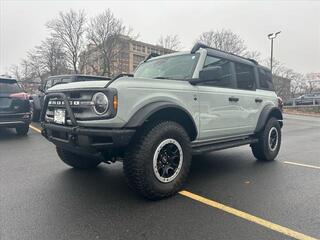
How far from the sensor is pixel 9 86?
24.9 ft

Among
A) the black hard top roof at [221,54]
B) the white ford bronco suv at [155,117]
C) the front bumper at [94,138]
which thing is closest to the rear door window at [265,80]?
Result: the black hard top roof at [221,54]

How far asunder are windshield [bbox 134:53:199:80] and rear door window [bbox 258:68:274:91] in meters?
2.11

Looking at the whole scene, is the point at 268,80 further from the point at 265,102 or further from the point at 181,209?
the point at 181,209

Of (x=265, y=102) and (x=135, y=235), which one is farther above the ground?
(x=265, y=102)

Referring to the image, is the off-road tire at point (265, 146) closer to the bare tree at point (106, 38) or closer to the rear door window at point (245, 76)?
the rear door window at point (245, 76)

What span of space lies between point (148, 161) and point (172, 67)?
179 centimetres

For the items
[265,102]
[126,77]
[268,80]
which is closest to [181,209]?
[126,77]

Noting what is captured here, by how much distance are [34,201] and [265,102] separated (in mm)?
4412

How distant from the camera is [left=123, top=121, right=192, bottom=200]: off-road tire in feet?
10.3

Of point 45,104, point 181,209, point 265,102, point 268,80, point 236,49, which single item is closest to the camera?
point 181,209

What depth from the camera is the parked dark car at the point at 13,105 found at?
738cm

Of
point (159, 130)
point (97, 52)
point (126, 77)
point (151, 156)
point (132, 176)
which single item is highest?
point (97, 52)

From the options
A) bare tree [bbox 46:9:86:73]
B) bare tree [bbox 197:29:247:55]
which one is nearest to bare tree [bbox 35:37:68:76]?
bare tree [bbox 46:9:86:73]

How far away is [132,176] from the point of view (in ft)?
10.4
